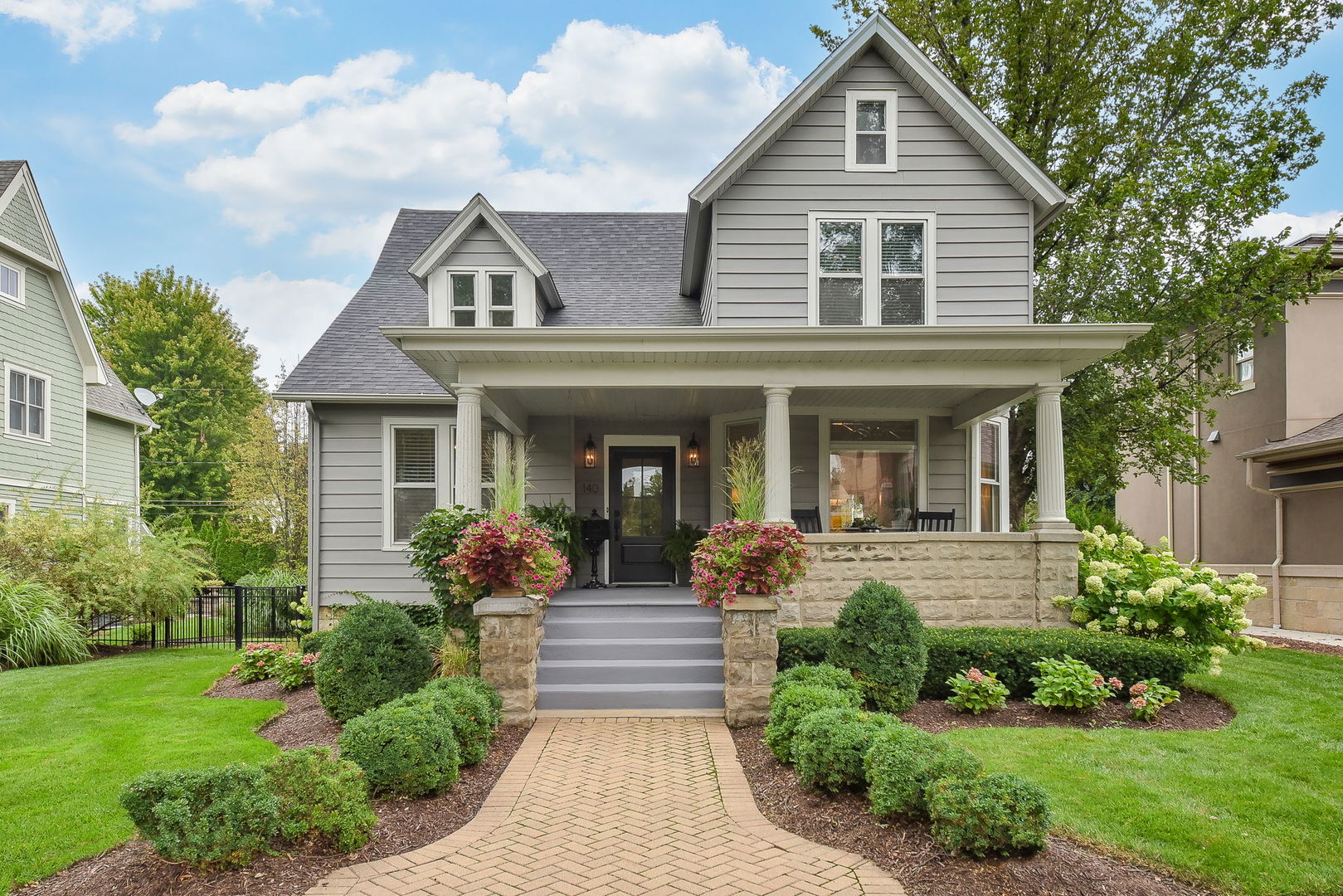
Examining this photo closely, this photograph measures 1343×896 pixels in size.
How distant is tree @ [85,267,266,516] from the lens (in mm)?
29969

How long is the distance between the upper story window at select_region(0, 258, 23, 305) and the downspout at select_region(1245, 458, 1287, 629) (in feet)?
75.9

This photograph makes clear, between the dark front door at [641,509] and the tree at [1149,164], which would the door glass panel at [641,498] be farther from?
the tree at [1149,164]

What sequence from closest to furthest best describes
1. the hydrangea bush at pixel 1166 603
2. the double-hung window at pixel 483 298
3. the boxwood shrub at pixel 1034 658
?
the boxwood shrub at pixel 1034 658, the hydrangea bush at pixel 1166 603, the double-hung window at pixel 483 298

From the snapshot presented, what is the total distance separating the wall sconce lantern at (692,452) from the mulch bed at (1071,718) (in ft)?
17.6

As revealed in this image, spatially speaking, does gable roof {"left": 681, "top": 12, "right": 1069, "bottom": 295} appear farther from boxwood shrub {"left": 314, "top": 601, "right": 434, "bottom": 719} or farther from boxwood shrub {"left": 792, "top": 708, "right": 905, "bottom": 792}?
boxwood shrub {"left": 792, "top": 708, "right": 905, "bottom": 792}

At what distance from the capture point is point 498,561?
22.9ft

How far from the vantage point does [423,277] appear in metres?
11.0

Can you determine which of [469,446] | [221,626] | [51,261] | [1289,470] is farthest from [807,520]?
[51,261]

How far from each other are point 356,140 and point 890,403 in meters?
15.3

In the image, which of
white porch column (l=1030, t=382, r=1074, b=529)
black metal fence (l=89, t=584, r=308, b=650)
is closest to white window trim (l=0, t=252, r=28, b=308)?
black metal fence (l=89, t=584, r=308, b=650)

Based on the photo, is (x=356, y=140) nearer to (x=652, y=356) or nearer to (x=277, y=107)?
(x=277, y=107)

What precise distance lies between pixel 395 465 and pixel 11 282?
31.4 feet

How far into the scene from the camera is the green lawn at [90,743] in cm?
443

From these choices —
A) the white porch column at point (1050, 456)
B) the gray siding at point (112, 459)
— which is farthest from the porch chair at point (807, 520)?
the gray siding at point (112, 459)
